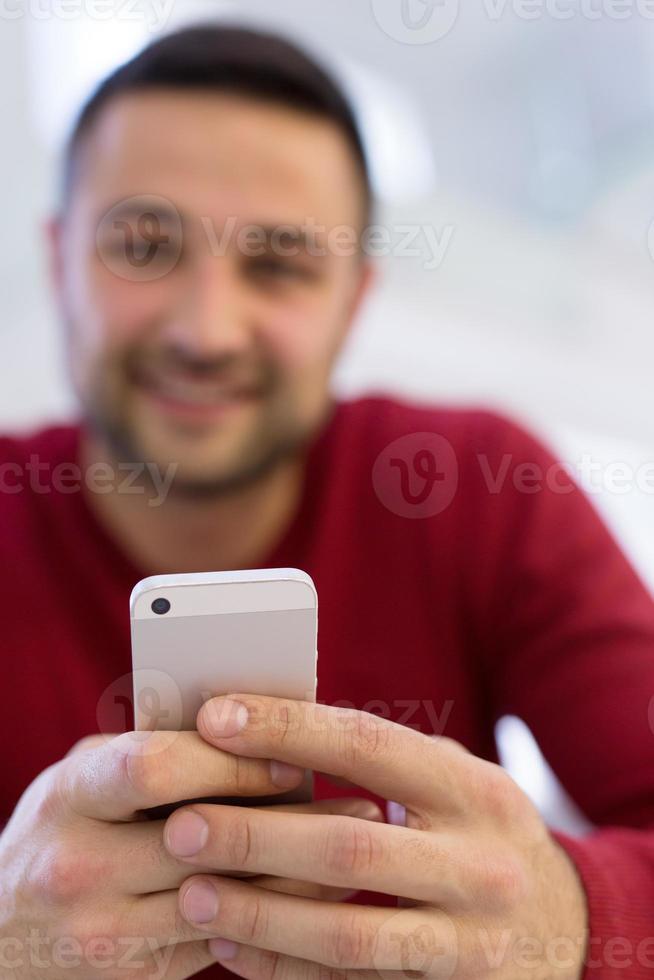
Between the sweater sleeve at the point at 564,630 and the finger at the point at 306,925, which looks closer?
the finger at the point at 306,925

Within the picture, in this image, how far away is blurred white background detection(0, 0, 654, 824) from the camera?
1.40 meters

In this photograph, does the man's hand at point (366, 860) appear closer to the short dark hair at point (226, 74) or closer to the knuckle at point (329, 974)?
the knuckle at point (329, 974)

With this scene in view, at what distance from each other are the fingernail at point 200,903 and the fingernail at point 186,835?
0.08 ft

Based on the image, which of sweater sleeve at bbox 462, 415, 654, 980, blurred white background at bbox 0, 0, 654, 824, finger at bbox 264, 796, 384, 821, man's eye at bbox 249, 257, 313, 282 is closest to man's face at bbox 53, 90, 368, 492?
man's eye at bbox 249, 257, 313, 282

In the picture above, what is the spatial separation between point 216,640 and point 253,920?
0.40ft

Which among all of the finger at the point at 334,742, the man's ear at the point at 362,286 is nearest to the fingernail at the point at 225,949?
the finger at the point at 334,742

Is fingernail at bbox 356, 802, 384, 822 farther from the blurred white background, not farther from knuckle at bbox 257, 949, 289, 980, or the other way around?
the blurred white background

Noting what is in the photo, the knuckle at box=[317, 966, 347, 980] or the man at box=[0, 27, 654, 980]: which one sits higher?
the man at box=[0, 27, 654, 980]

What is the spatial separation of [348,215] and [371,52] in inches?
36.9

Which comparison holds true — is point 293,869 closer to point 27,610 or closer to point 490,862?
point 490,862

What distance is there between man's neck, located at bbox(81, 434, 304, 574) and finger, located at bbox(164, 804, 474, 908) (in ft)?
1.14

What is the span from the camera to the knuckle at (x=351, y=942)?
1.16ft

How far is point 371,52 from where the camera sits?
5.00 ft

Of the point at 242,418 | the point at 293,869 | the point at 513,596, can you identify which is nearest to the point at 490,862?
the point at 293,869
